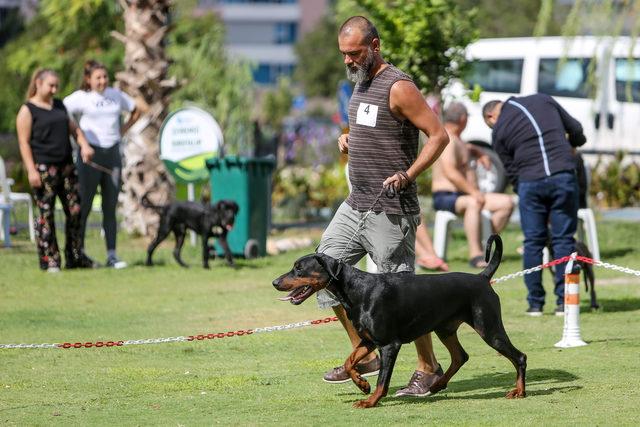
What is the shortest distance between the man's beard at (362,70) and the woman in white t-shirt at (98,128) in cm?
746

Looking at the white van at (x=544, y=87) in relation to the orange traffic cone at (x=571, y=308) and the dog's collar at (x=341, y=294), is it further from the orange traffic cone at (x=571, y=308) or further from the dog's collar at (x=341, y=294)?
the dog's collar at (x=341, y=294)

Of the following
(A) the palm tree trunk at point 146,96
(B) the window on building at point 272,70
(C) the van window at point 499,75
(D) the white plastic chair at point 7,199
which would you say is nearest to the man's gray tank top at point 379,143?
(D) the white plastic chair at point 7,199

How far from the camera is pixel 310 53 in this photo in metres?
76.4

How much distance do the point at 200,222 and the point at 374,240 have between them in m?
7.54

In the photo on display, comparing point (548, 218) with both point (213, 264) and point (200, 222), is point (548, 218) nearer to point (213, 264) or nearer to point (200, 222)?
point (200, 222)

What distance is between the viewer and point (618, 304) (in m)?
12.2

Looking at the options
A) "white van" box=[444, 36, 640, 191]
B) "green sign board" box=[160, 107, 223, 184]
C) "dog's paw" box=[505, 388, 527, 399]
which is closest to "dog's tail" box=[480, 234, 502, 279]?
"dog's paw" box=[505, 388, 527, 399]

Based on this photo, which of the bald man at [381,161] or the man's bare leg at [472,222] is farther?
the man's bare leg at [472,222]

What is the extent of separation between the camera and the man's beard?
7.54 metres

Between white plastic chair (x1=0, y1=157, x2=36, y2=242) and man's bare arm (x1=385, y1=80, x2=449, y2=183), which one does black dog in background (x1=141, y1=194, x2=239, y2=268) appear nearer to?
white plastic chair (x1=0, y1=157, x2=36, y2=242)

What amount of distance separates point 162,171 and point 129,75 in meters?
1.40

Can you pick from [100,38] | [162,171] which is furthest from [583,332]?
[100,38]

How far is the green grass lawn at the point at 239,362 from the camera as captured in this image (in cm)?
718

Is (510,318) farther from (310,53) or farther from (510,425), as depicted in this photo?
(310,53)
